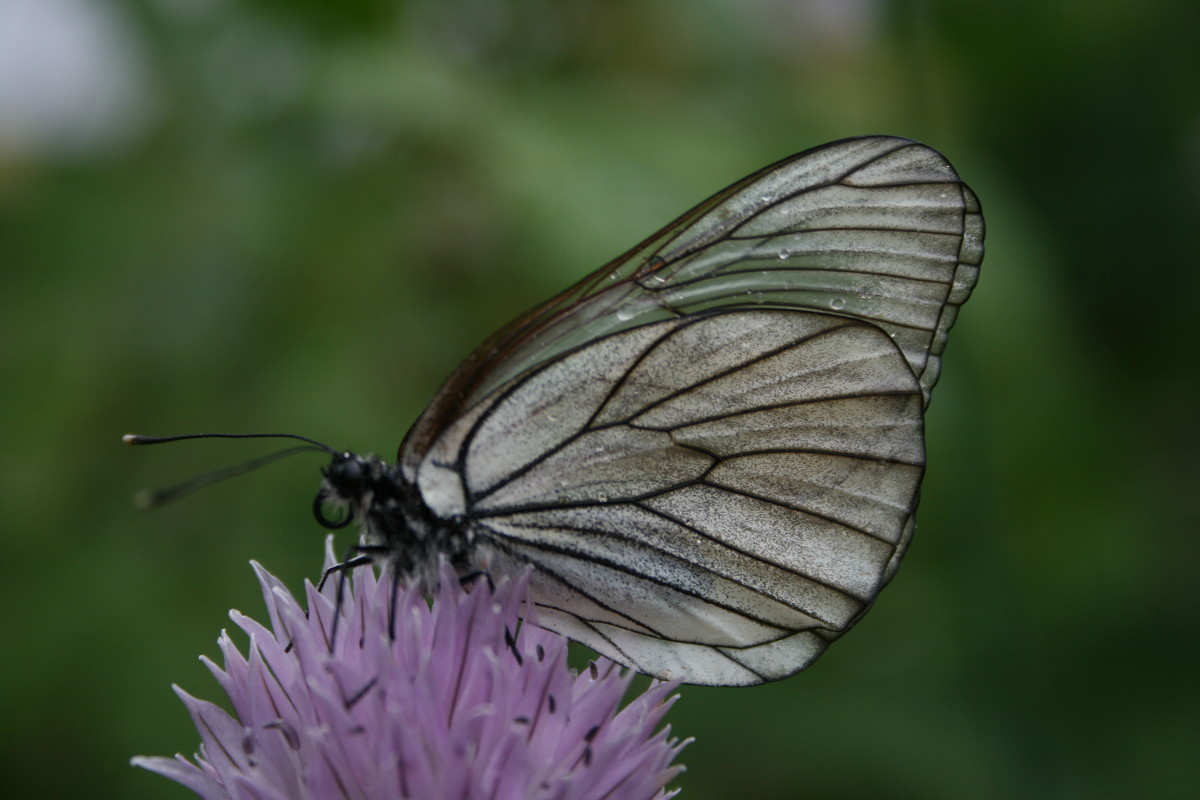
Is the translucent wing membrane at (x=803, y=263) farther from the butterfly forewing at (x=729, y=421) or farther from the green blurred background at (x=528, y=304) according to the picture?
the green blurred background at (x=528, y=304)

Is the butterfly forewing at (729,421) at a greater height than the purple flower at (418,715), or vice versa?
the butterfly forewing at (729,421)

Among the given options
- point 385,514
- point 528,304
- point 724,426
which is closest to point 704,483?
point 724,426

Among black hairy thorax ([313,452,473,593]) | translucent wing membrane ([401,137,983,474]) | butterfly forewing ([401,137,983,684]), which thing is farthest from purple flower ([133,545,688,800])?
translucent wing membrane ([401,137,983,474])

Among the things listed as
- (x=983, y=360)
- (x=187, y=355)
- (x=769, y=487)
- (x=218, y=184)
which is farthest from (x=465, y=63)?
(x=769, y=487)

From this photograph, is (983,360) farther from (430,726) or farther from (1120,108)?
(430,726)

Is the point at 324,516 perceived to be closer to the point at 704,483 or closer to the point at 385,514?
the point at 385,514

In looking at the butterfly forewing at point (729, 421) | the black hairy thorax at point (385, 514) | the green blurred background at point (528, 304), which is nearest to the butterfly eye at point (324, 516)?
the black hairy thorax at point (385, 514)
